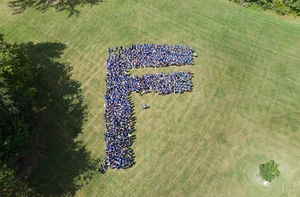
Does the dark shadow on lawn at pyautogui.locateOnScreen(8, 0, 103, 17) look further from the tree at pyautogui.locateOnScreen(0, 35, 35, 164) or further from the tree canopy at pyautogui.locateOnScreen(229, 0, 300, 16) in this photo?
the tree canopy at pyautogui.locateOnScreen(229, 0, 300, 16)

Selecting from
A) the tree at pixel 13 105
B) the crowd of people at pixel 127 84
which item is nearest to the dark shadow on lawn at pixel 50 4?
the crowd of people at pixel 127 84

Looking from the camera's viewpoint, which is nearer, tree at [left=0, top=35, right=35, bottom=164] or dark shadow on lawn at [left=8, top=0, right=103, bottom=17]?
tree at [left=0, top=35, right=35, bottom=164]

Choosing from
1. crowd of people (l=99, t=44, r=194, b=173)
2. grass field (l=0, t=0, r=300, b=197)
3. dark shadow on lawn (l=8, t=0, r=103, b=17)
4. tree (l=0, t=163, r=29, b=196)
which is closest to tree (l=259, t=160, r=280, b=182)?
grass field (l=0, t=0, r=300, b=197)

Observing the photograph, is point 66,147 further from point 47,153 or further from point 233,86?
point 233,86

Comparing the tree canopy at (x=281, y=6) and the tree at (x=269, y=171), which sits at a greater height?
the tree canopy at (x=281, y=6)

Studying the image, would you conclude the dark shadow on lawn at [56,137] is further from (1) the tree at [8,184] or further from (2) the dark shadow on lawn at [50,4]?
(2) the dark shadow on lawn at [50,4]

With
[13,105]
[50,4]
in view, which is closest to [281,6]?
[50,4]
